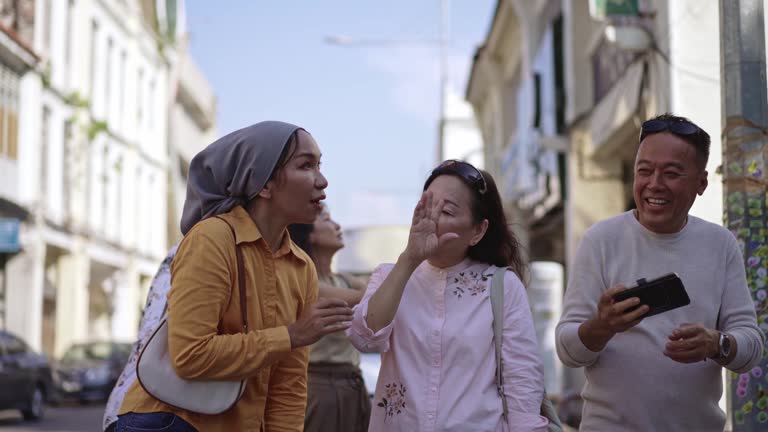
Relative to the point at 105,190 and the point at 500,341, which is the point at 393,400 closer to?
the point at 500,341

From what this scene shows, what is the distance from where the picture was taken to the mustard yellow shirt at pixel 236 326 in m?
3.57

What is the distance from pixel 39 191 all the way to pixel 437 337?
2931 centimetres

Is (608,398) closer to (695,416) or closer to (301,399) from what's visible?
(695,416)

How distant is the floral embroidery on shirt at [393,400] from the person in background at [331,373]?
1462 mm

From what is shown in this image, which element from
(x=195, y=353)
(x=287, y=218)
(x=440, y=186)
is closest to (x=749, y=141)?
(x=440, y=186)

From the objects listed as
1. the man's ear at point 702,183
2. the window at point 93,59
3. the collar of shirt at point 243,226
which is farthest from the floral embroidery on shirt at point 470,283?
the window at point 93,59

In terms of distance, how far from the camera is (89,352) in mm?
27875

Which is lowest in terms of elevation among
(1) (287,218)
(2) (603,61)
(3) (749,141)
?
(1) (287,218)

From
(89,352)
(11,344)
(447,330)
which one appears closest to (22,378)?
(11,344)

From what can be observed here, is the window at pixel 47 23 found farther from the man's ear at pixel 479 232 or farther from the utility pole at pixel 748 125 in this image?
the man's ear at pixel 479 232

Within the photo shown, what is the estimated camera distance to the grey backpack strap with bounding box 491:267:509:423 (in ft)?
13.3

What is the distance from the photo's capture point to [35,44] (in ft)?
103

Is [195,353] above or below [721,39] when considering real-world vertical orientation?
below

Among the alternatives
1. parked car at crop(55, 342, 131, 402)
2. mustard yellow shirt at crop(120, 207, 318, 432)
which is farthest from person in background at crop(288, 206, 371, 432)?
parked car at crop(55, 342, 131, 402)
